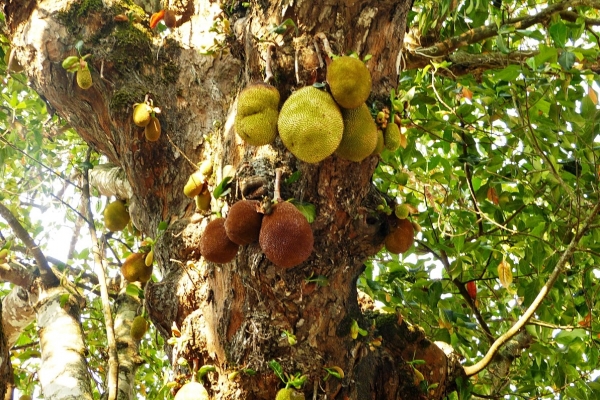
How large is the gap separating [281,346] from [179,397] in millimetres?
319

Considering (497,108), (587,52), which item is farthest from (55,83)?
(587,52)

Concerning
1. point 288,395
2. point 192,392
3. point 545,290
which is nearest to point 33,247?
point 192,392

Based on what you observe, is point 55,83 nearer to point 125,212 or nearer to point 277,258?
point 125,212

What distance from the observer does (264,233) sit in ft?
4.45

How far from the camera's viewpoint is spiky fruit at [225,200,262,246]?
1.40 m

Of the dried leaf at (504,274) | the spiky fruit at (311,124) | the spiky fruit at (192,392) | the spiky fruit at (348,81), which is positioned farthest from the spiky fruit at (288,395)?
the dried leaf at (504,274)

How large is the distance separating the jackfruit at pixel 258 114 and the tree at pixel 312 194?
83 mm

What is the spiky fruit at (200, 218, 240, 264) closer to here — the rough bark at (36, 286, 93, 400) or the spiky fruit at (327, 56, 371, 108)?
the spiky fruit at (327, 56, 371, 108)

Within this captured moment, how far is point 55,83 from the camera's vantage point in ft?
7.47

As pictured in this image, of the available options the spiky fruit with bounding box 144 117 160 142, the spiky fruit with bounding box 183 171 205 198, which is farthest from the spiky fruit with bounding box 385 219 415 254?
the spiky fruit with bounding box 144 117 160 142

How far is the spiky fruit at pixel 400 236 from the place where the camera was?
68.7 inches

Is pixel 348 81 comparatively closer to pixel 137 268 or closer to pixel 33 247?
pixel 137 268

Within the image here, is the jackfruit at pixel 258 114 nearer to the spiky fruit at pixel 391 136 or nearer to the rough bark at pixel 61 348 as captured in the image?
the spiky fruit at pixel 391 136

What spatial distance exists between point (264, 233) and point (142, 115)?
89 centimetres
